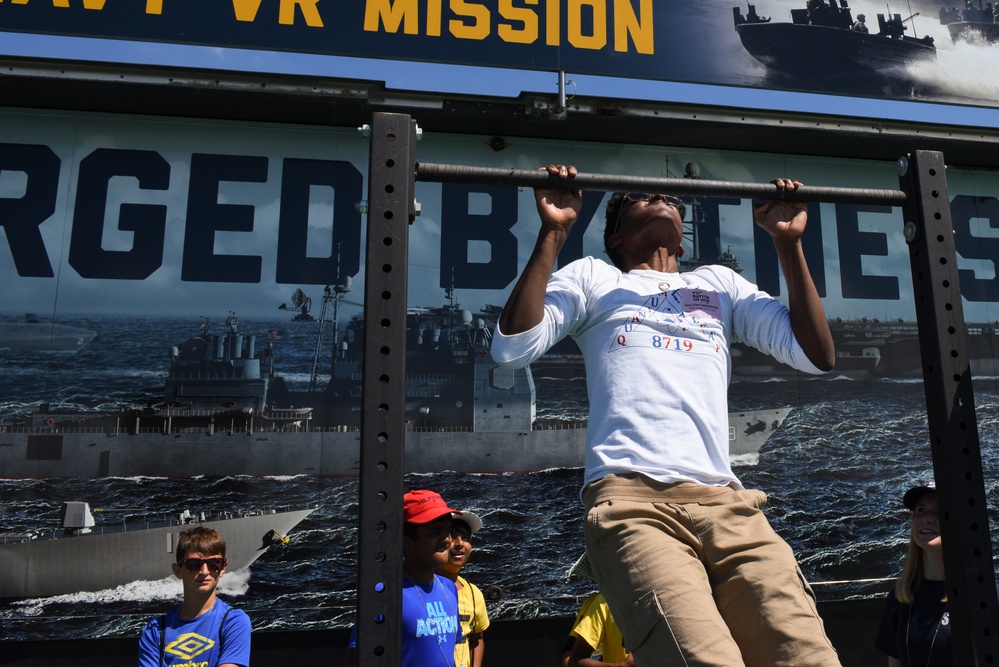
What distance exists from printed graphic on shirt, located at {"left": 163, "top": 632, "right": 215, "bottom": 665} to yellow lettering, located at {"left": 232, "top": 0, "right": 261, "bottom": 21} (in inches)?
119

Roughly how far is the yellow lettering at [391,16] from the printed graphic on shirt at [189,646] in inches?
120

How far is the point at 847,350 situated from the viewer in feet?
16.1

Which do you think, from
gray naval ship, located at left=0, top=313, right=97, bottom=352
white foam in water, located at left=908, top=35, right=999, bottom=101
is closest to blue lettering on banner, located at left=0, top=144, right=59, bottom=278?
gray naval ship, located at left=0, top=313, right=97, bottom=352

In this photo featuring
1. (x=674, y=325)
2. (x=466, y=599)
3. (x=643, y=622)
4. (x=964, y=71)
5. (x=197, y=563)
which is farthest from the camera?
(x=964, y=71)

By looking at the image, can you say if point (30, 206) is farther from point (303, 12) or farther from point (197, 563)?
point (197, 563)

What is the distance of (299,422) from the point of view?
4332 mm

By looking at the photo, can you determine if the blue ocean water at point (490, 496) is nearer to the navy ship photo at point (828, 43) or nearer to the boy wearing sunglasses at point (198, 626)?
the boy wearing sunglasses at point (198, 626)

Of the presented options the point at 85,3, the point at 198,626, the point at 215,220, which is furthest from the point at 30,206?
the point at 198,626

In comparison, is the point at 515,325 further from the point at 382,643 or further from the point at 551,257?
the point at 382,643

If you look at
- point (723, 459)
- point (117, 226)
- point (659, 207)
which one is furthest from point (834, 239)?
point (117, 226)

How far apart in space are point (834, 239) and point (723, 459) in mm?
Answer: 3787

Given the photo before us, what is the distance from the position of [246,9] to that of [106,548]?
286cm

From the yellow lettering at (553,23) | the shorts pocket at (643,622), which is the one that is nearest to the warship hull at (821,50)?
the yellow lettering at (553,23)

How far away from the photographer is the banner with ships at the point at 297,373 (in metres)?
4.19
